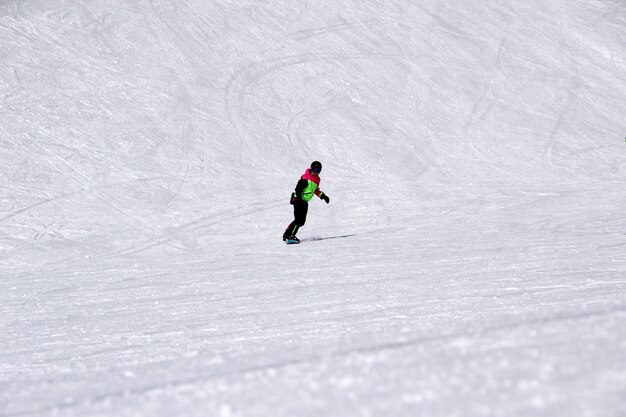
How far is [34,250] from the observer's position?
11.8m

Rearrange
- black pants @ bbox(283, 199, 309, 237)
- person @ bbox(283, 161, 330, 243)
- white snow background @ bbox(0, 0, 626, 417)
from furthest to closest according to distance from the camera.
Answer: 1. black pants @ bbox(283, 199, 309, 237)
2. person @ bbox(283, 161, 330, 243)
3. white snow background @ bbox(0, 0, 626, 417)

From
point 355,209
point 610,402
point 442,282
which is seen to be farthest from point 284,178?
point 610,402

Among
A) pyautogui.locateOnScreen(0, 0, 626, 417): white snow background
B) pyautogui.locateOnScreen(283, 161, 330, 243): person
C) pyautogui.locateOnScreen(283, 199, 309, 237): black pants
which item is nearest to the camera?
pyautogui.locateOnScreen(0, 0, 626, 417): white snow background

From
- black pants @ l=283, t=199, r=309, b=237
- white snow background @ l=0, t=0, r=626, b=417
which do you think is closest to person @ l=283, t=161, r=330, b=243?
black pants @ l=283, t=199, r=309, b=237

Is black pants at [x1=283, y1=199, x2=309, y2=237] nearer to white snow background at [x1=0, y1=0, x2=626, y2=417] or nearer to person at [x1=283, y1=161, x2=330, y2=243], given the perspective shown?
person at [x1=283, y1=161, x2=330, y2=243]

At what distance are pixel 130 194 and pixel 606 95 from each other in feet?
40.0

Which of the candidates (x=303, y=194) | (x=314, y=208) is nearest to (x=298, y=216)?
(x=303, y=194)

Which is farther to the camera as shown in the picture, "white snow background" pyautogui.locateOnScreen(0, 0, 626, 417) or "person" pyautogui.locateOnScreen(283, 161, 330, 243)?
"person" pyautogui.locateOnScreen(283, 161, 330, 243)

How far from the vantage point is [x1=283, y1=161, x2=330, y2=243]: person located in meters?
11.5

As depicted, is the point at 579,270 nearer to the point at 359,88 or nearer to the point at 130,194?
the point at 130,194

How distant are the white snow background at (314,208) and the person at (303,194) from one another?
35 cm

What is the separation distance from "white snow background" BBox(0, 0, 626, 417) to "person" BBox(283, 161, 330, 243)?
13.9 inches

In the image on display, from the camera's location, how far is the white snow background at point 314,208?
209 cm

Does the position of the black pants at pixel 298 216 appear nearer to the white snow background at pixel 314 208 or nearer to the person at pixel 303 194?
the person at pixel 303 194
